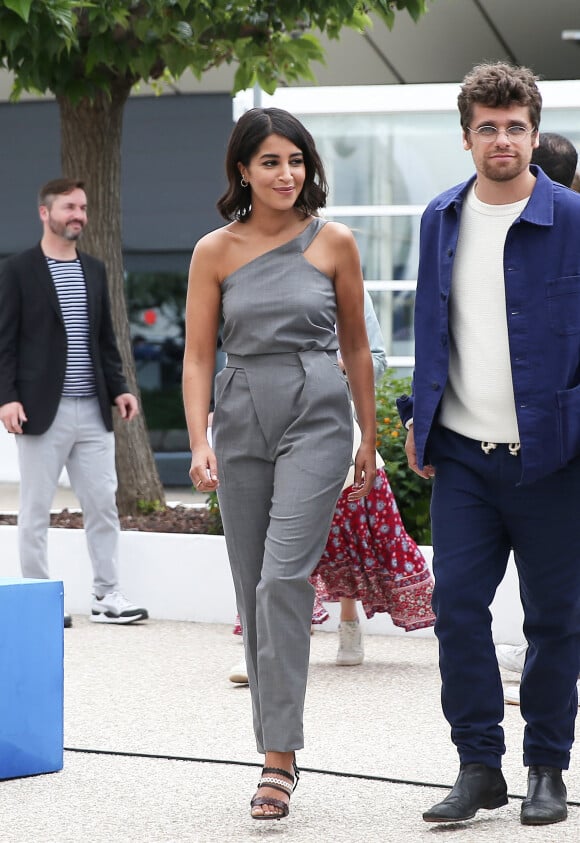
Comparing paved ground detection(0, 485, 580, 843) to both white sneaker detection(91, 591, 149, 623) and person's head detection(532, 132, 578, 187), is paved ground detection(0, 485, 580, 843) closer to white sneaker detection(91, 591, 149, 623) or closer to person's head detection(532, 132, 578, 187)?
white sneaker detection(91, 591, 149, 623)

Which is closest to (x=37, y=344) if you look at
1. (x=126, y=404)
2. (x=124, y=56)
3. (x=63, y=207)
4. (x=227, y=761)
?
(x=126, y=404)

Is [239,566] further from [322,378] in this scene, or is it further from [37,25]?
[37,25]

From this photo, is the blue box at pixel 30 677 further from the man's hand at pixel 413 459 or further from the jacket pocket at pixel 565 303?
the jacket pocket at pixel 565 303

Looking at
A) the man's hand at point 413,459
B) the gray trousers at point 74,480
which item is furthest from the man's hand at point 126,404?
the man's hand at point 413,459

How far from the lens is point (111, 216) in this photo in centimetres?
943

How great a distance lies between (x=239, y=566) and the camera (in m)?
4.14

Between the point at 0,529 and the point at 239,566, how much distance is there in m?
4.58

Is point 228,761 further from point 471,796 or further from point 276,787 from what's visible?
point 471,796

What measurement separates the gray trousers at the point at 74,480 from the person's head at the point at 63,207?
2.86ft

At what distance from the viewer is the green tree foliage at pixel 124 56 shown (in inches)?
306

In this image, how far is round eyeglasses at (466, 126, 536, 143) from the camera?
3752 millimetres

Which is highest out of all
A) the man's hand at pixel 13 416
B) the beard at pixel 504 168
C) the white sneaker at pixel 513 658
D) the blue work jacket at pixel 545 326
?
the beard at pixel 504 168

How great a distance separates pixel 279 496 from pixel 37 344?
12.0 feet

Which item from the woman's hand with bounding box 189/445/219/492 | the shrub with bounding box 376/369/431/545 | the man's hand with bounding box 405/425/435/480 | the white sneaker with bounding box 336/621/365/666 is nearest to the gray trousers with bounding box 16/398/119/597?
the shrub with bounding box 376/369/431/545
